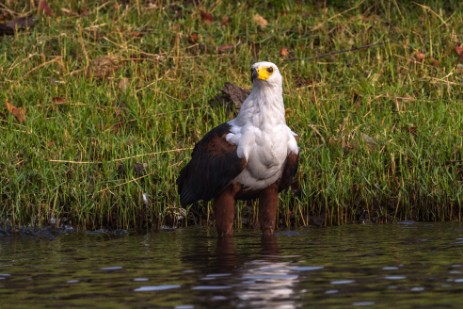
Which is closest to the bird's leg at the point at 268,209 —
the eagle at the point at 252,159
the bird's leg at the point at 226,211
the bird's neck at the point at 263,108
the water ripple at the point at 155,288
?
the eagle at the point at 252,159

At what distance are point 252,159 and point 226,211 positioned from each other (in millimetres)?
559

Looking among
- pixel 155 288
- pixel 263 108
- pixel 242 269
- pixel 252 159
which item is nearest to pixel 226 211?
pixel 252 159

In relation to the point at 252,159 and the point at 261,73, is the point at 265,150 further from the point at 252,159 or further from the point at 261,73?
the point at 261,73

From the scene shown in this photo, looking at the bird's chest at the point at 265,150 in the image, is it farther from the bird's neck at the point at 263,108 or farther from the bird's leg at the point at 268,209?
the bird's leg at the point at 268,209

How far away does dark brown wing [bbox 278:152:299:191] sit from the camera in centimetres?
895

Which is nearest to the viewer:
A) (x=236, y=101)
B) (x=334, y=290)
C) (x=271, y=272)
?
(x=334, y=290)

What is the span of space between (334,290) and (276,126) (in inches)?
106

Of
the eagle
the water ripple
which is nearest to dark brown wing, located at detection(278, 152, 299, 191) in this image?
the eagle

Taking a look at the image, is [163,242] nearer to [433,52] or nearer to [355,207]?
[355,207]

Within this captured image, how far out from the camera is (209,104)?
38.9ft

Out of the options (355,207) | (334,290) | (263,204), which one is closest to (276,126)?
(263,204)

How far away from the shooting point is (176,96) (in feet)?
39.9

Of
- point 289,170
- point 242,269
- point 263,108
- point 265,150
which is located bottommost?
point 242,269

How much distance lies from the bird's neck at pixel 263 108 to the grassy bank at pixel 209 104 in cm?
114
